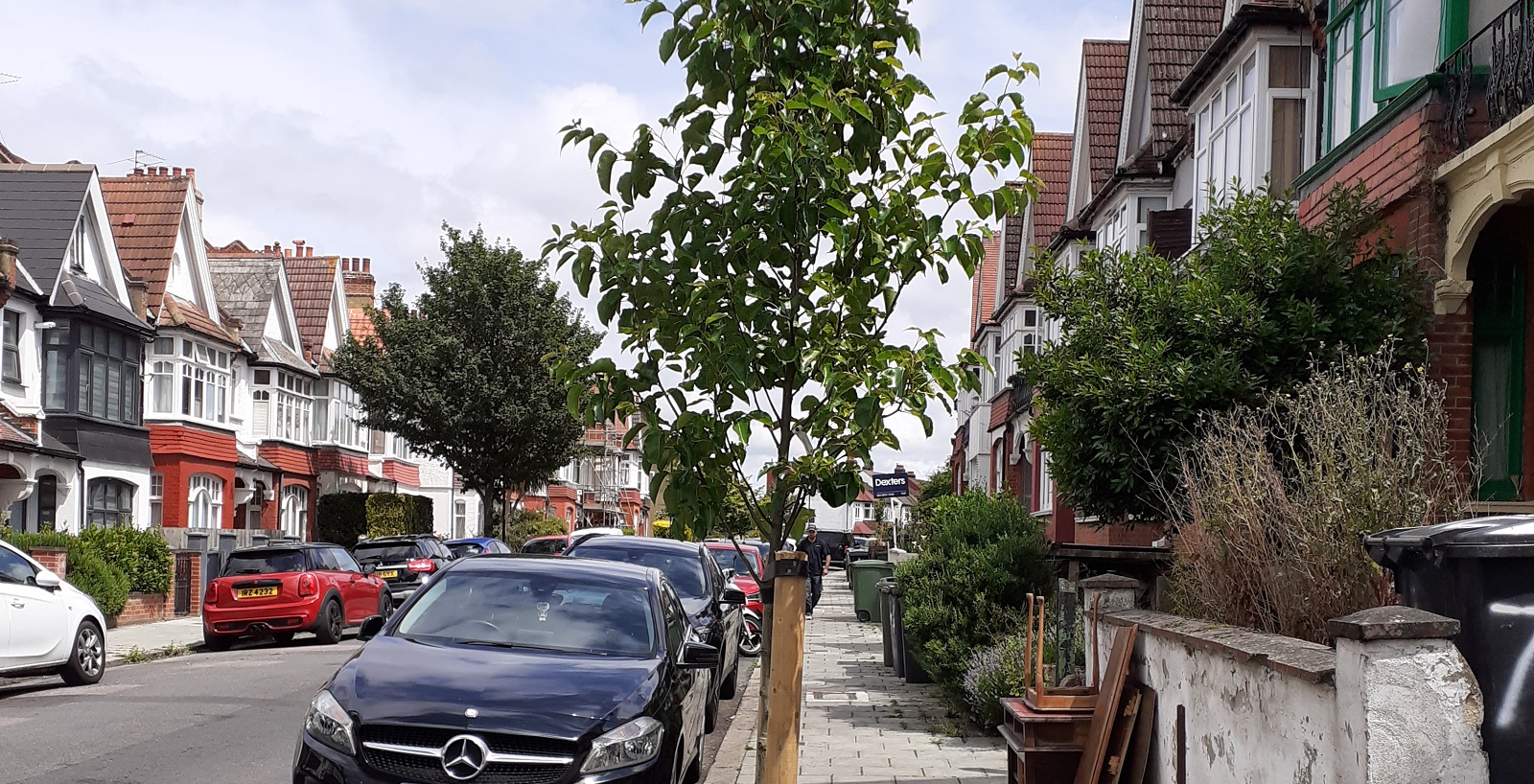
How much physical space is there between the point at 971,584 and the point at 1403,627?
8.64 meters

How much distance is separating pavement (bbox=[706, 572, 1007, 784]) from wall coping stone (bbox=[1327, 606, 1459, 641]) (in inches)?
226

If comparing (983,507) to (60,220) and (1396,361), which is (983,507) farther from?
(60,220)

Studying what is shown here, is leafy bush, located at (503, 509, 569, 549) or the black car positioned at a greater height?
the black car

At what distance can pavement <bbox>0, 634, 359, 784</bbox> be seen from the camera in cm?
1050

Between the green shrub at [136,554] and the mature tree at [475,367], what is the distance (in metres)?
17.1

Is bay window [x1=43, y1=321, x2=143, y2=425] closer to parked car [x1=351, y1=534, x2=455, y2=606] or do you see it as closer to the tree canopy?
parked car [x1=351, y1=534, x2=455, y2=606]

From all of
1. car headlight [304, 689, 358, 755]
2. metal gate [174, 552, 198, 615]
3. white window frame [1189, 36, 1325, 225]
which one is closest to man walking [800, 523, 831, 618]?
metal gate [174, 552, 198, 615]

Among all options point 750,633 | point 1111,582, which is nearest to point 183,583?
point 750,633

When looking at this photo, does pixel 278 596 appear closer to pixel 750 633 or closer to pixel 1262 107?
pixel 750 633

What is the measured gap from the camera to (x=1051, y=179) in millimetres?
39406

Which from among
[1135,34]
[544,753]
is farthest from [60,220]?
[544,753]

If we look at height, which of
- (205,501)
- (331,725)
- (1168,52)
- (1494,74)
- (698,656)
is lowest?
(205,501)

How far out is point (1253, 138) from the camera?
52.1 feet

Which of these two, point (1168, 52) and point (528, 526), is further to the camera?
point (528, 526)
